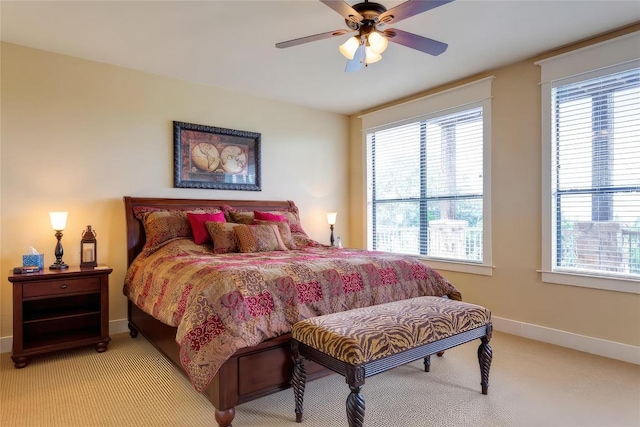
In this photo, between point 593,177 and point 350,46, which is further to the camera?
point 593,177

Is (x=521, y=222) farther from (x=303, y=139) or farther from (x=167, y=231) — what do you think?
(x=167, y=231)

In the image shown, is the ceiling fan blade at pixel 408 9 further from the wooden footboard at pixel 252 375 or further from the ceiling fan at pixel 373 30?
the wooden footboard at pixel 252 375

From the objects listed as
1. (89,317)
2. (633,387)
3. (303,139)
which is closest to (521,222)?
(633,387)

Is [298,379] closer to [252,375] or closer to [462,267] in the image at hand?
[252,375]

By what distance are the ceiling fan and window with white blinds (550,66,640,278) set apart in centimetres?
163

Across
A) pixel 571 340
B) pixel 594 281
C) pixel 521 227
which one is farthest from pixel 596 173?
pixel 571 340

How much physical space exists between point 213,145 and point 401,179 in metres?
2.41

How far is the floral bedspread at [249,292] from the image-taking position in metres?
1.98

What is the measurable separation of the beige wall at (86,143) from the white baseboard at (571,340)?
319cm

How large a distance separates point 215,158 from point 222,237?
129 cm

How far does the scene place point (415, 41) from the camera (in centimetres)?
248

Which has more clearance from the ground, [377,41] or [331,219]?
[377,41]

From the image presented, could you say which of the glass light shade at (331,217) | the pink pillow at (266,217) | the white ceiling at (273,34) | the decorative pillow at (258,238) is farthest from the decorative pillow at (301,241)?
the white ceiling at (273,34)

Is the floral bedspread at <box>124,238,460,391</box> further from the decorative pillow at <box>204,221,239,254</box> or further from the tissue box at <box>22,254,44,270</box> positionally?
the tissue box at <box>22,254,44,270</box>
